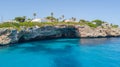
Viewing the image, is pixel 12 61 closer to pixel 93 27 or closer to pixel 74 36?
pixel 74 36

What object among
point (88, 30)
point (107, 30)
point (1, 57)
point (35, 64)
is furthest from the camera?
point (107, 30)

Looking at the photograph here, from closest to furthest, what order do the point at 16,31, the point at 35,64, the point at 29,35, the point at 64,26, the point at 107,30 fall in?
the point at 35,64, the point at 16,31, the point at 29,35, the point at 64,26, the point at 107,30

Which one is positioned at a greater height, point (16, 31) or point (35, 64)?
point (16, 31)

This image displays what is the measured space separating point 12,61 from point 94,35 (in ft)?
128

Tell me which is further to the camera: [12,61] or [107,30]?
[107,30]

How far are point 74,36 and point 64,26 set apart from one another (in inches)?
256

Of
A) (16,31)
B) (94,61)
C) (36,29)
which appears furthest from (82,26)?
(94,61)

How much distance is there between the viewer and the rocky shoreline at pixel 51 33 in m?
36.9

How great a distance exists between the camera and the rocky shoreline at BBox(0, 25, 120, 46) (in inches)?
1452

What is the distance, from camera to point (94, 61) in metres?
23.7

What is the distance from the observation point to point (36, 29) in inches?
1802

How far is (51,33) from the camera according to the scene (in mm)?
51531

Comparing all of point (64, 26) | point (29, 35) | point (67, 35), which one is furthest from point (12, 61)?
point (67, 35)

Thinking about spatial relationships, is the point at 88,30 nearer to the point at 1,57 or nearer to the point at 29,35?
the point at 29,35
